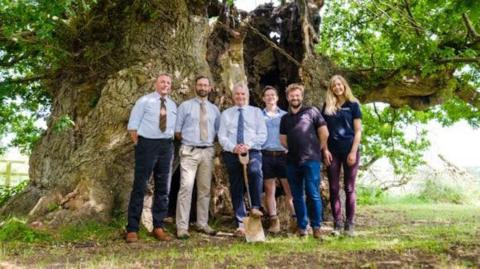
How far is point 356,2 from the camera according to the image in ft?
34.8

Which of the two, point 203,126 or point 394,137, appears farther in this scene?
point 394,137

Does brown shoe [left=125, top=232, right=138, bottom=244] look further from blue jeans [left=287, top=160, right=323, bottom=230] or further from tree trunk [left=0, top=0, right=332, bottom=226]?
blue jeans [left=287, top=160, right=323, bottom=230]

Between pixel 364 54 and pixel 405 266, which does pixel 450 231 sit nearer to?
pixel 405 266

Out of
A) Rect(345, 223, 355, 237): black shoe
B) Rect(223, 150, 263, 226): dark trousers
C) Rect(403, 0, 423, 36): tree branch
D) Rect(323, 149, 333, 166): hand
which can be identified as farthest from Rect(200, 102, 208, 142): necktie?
Rect(403, 0, 423, 36): tree branch

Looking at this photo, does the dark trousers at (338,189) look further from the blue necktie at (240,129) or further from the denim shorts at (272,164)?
the blue necktie at (240,129)

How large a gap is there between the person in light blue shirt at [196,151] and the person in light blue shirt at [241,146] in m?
0.22

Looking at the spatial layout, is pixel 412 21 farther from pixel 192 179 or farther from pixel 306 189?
pixel 192 179

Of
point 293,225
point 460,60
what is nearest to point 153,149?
point 293,225

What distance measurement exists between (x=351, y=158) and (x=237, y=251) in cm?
201

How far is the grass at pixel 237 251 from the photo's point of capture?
4.29 m

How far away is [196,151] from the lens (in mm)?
6660

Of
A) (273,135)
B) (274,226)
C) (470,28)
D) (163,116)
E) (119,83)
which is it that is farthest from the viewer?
(470,28)

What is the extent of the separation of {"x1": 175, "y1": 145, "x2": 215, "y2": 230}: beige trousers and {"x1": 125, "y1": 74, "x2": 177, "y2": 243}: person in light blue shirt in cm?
25

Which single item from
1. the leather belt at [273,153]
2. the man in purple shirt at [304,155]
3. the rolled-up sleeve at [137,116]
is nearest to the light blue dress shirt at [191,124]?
the rolled-up sleeve at [137,116]
